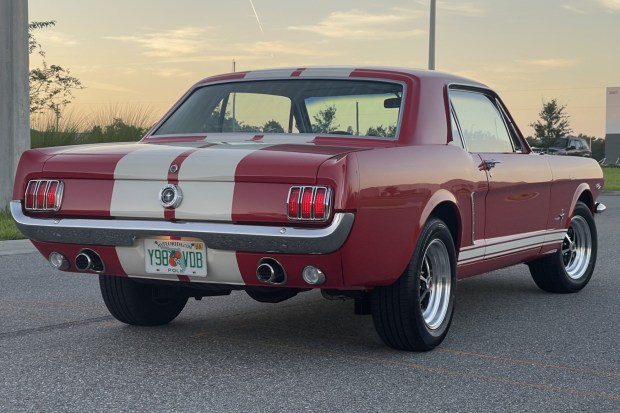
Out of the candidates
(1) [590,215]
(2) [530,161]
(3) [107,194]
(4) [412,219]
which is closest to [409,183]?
(4) [412,219]

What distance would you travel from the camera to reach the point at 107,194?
507cm

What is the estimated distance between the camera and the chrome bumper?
182 inches

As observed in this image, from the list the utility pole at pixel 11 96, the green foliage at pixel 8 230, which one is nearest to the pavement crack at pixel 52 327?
the green foliage at pixel 8 230

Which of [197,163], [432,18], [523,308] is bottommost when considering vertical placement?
[523,308]

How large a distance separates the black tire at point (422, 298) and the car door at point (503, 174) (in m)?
0.70

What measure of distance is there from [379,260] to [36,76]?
28575 mm

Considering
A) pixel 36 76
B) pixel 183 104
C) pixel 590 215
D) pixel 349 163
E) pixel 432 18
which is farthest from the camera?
pixel 36 76

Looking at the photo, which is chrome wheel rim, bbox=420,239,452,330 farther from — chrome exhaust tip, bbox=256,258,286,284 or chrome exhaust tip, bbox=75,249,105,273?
chrome exhaust tip, bbox=75,249,105,273

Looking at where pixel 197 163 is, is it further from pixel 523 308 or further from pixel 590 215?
pixel 590 215

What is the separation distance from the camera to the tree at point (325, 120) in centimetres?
580

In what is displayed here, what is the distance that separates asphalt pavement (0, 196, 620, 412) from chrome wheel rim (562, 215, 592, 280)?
20.1 inches

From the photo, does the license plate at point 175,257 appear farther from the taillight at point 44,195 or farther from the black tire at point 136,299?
the black tire at point 136,299

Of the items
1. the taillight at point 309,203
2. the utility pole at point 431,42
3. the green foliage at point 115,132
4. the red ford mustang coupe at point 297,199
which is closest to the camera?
the taillight at point 309,203

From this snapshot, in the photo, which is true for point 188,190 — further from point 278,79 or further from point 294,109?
point 278,79
